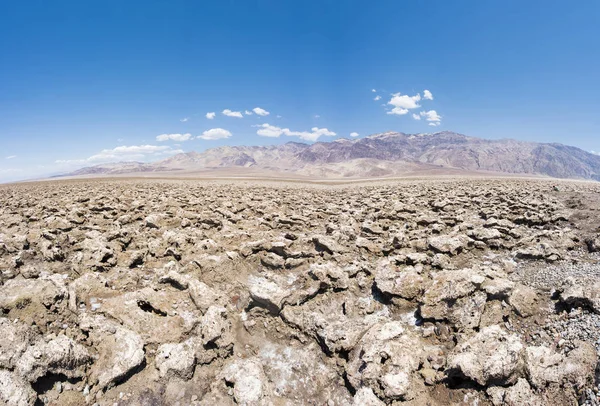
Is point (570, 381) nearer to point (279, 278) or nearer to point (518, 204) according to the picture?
point (279, 278)

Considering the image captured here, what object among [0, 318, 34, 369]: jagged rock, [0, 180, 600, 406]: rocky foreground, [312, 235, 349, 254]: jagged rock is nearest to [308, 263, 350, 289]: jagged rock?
[0, 180, 600, 406]: rocky foreground

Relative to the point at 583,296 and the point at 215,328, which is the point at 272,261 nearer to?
the point at 215,328

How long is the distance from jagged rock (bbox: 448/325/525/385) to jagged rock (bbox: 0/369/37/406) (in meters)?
4.46

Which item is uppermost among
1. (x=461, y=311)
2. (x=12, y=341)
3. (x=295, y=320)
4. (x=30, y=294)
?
(x=30, y=294)

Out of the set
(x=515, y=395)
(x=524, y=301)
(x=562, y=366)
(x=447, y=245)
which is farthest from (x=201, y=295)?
(x=447, y=245)

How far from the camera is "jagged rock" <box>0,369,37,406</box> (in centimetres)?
265

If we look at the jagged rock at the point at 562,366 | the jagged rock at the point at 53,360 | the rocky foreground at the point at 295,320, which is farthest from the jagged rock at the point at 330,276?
the jagged rock at the point at 53,360

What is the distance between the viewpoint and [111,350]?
11.5ft

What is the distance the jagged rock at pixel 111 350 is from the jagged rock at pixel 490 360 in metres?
3.81

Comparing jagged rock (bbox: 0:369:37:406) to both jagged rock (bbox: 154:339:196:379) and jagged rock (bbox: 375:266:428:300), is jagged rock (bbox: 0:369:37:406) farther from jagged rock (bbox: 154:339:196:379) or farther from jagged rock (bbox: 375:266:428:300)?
jagged rock (bbox: 375:266:428:300)

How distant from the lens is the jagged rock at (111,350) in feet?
10.6

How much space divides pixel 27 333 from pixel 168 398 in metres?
1.91

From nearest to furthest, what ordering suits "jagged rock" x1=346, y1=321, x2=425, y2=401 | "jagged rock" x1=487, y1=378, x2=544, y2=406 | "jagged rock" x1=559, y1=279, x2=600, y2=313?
"jagged rock" x1=487, y1=378, x2=544, y2=406, "jagged rock" x1=346, y1=321, x2=425, y2=401, "jagged rock" x1=559, y1=279, x2=600, y2=313

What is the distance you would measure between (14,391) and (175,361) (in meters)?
1.46
